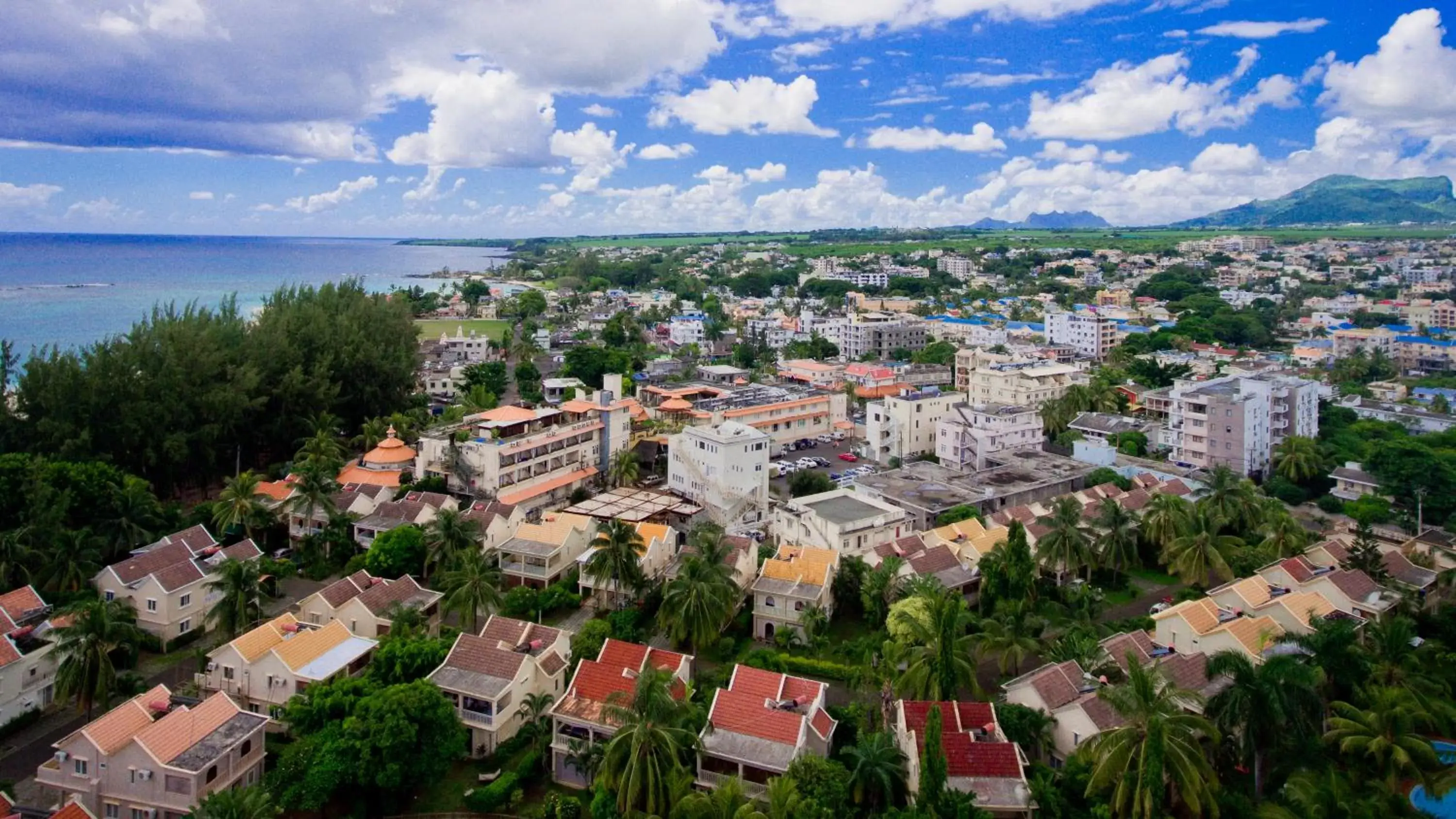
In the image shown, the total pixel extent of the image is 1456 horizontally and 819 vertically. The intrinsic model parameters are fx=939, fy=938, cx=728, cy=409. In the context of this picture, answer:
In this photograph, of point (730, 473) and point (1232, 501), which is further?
point (730, 473)

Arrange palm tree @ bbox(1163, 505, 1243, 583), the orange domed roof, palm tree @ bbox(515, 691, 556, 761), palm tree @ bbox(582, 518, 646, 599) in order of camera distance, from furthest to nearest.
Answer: the orange domed roof
palm tree @ bbox(1163, 505, 1243, 583)
palm tree @ bbox(582, 518, 646, 599)
palm tree @ bbox(515, 691, 556, 761)

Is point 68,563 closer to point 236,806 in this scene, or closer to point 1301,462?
point 236,806

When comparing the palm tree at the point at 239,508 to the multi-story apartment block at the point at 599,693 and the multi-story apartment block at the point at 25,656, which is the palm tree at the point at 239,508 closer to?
the multi-story apartment block at the point at 25,656

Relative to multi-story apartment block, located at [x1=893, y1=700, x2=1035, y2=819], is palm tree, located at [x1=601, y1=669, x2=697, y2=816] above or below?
above

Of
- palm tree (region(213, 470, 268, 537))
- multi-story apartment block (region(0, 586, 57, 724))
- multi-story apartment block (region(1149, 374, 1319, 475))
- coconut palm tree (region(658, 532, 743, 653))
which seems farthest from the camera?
multi-story apartment block (region(1149, 374, 1319, 475))

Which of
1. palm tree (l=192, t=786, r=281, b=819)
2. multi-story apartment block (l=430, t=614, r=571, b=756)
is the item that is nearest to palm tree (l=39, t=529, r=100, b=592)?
multi-story apartment block (l=430, t=614, r=571, b=756)

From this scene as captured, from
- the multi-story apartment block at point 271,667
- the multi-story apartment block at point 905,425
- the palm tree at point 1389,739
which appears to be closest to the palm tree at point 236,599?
the multi-story apartment block at point 271,667

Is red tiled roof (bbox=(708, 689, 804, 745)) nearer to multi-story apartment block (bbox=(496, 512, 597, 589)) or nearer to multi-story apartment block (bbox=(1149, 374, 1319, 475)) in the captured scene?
multi-story apartment block (bbox=(496, 512, 597, 589))

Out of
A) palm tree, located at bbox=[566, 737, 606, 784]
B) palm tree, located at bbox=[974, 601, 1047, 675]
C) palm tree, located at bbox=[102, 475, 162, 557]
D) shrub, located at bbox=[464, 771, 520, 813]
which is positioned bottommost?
shrub, located at bbox=[464, 771, 520, 813]

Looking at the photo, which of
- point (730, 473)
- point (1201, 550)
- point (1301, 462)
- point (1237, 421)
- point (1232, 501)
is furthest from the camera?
point (1237, 421)

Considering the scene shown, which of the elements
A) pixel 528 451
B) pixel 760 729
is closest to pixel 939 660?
pixel 760 729
